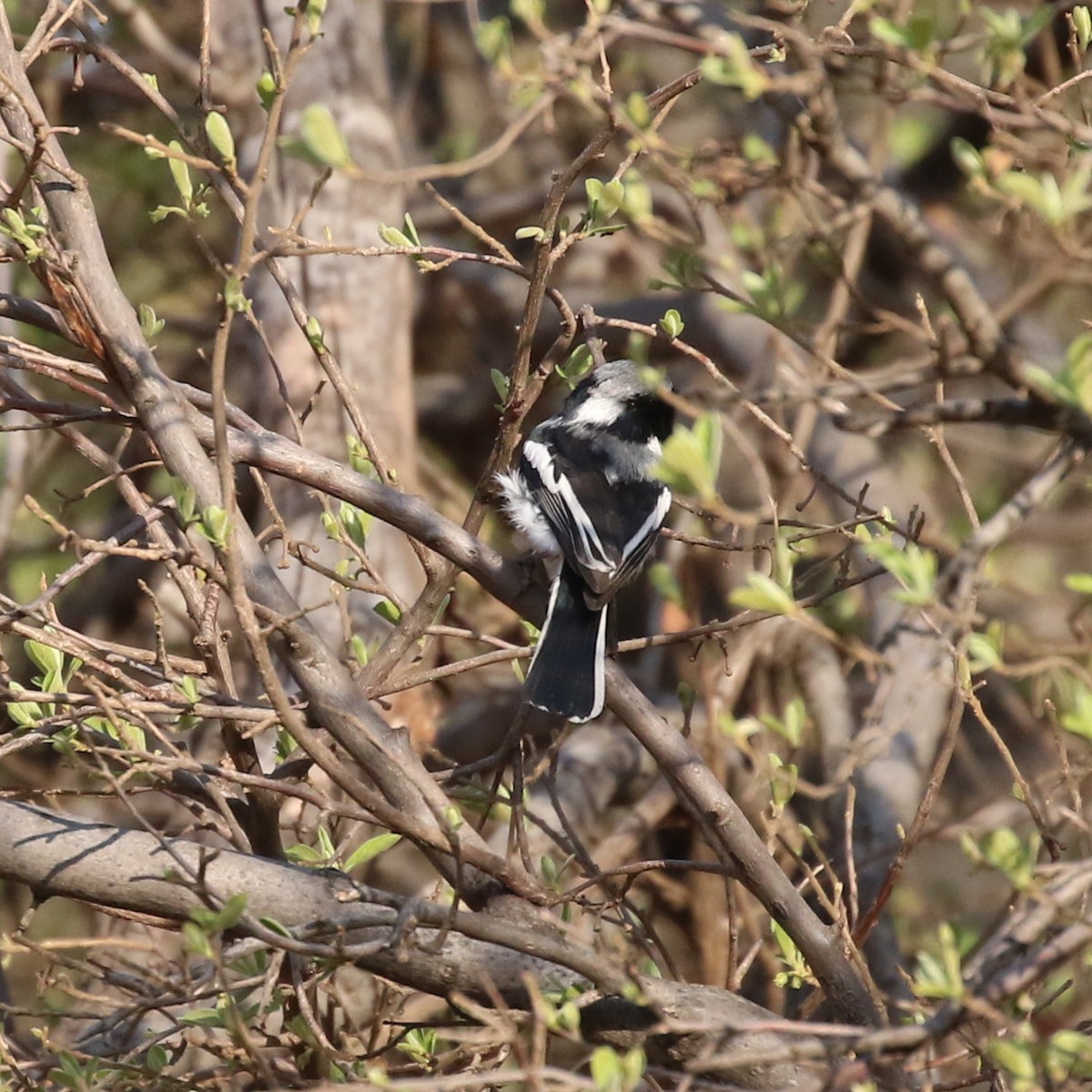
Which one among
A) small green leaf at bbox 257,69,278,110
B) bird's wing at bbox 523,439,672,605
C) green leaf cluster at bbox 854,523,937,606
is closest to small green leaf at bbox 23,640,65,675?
small green leaf at bbox 257,69,278,110

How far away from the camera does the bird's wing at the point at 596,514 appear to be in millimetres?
3654

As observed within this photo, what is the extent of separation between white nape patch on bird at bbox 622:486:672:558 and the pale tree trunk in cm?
171

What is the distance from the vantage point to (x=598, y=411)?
4.40 metres

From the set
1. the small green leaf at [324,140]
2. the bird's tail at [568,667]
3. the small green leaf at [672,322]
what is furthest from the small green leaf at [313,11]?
the bird's tail at [568,667]

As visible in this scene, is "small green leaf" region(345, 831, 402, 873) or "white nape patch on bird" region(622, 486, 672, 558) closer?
"small green leaf" region(345, 831, 402, 873)

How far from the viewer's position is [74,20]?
308cm

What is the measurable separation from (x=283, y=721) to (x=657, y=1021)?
2.68 ft

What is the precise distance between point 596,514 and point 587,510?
0.03 meters

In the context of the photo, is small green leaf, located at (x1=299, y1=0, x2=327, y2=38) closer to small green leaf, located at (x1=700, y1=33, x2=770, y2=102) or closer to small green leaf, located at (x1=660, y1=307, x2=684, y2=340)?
small green leaf, located at (x1=700, y1=33, x2=770, y2=102)

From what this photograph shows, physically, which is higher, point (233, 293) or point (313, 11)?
point (313, 11)

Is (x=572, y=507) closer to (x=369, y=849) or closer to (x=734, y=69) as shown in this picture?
(x=369, y=849)

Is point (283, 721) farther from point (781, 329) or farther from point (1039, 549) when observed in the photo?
point (1039, 549)

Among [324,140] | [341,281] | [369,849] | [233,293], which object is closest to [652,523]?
[369,849]

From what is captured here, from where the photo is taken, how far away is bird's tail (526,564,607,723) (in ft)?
10.0
